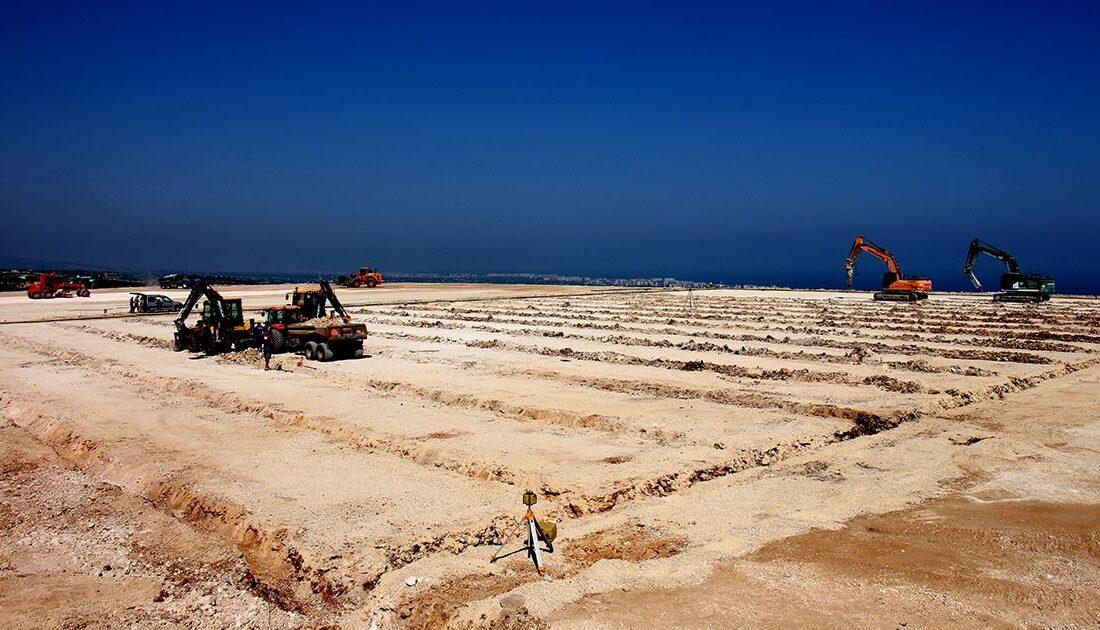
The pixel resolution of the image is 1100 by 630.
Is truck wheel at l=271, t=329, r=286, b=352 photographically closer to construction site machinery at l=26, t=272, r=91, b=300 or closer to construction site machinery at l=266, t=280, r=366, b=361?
construction site machinery at l=266, t=280, r=366, b=361

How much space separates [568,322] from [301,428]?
2174cm

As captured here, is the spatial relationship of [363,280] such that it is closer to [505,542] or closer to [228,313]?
[228,313]

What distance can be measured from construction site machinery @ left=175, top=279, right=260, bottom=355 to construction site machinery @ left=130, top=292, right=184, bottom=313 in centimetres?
1902

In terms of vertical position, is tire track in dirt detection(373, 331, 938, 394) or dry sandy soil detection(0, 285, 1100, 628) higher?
tire track in dirt detection(373, 331, 938, 394)

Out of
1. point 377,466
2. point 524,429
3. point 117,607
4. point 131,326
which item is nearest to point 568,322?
point 131,326

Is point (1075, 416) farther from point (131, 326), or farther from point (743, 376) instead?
point (131, 326)

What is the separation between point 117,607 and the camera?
23.4 ft

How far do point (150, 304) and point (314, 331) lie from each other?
24.8 metres

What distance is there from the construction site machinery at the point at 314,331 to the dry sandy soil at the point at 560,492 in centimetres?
85

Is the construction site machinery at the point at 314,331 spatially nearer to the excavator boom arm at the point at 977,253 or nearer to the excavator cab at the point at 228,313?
the excavator cab at the point at 228,313

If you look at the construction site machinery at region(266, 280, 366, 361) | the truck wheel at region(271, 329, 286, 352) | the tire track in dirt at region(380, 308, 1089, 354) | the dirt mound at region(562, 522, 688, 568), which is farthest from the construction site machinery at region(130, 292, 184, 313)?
the dirt mound at region(562, 522, 688, 568)

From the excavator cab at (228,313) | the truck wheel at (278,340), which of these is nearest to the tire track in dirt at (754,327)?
the truck wheel at (278,340)

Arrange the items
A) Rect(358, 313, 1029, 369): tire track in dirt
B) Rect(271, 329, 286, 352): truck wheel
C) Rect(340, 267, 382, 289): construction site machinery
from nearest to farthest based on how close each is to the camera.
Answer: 1. Rect(358, 313, 1029, 369): tire track in dirt
2. Rect(271, 329, 286, 352): truck wheel
3. Rect(340, 267, 382, 289): construction site machinery

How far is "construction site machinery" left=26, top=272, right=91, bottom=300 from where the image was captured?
5442cm
